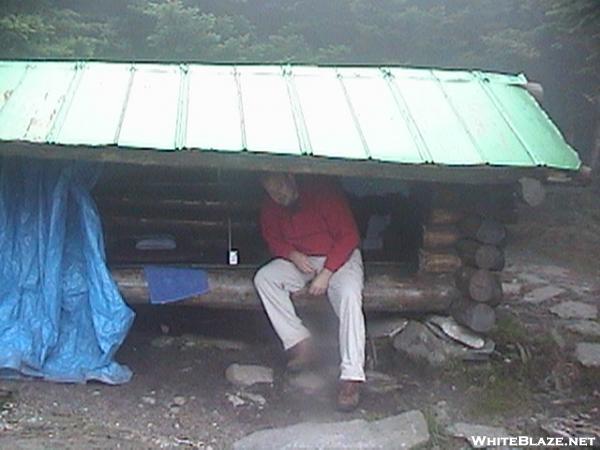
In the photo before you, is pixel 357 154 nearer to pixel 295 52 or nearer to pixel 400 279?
pixel 400 279

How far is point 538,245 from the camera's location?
9219 mm

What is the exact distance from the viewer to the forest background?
8156 millimetres

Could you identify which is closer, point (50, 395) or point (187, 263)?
point (50, 395)

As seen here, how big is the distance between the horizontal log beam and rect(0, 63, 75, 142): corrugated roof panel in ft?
4.68

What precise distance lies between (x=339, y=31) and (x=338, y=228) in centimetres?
467

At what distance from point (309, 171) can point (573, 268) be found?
492 centimetres

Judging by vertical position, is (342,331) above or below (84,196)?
below

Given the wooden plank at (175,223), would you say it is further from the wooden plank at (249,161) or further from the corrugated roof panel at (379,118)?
the wooden plank at (249,161)

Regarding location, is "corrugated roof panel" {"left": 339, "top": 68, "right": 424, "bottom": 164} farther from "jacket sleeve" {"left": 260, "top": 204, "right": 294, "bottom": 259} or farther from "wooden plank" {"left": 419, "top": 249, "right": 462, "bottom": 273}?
"wooden plank" {"left": 419, "top": 249, "right": 462, "bottom": 273}

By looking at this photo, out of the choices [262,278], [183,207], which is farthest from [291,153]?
[183,207]

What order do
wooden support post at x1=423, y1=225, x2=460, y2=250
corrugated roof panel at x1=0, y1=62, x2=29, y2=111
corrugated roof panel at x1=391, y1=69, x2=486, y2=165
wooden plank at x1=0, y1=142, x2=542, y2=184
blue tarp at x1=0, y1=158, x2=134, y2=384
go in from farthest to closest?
wooden support post at x1=423, y1=225, x2=460, y2=250, blue tarp at x1=0, y1=158, x2=134, y2=384, corrugated roof panel at x1=0, y1=62, x2=29, y2=111, corrugated roof panel at x1=391, y1=69, x2=486, y2=165, wooden plank at x1=0, y1=142, x2=542, y2=184

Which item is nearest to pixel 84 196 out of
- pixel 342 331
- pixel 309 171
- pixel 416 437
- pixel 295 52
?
pixel 309 171

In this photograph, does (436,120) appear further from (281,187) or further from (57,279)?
(57,279)

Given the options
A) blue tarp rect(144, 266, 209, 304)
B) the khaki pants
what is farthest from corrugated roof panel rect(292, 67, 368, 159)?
blue tarp rect(144, 266, 209, 304)
